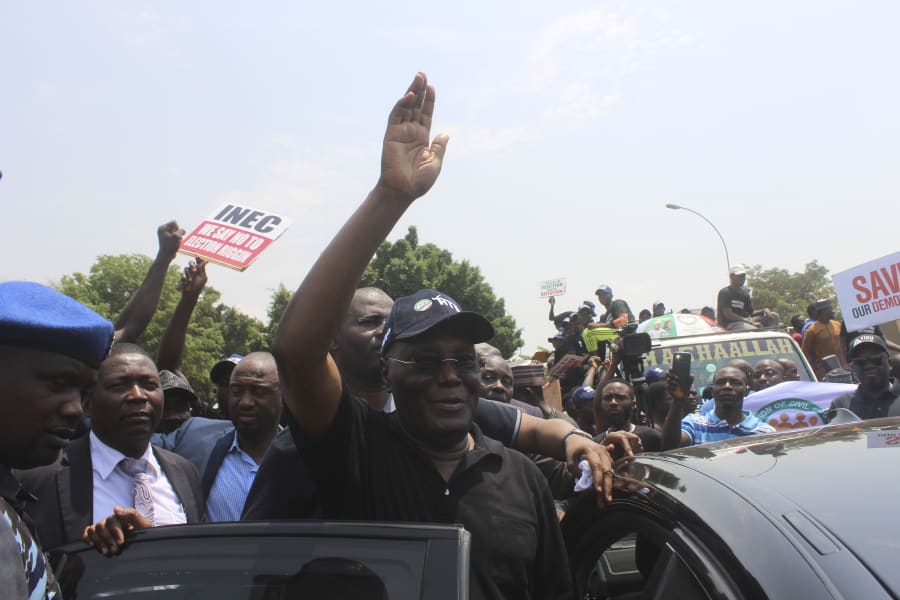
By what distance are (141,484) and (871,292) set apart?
5722 mm

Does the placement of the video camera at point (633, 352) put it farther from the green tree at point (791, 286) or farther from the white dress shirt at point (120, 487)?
the green tree at point (791, 286)

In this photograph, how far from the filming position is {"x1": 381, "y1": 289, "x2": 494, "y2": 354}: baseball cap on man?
2.08 m

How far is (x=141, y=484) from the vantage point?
108 inches

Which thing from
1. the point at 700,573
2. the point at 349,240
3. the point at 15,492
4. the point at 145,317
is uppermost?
the point at 145,317

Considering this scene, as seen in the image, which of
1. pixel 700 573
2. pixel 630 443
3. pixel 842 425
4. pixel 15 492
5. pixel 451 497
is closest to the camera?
pixel 15 492

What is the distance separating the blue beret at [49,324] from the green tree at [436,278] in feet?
118

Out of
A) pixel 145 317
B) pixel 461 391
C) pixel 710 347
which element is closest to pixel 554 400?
pixel 710 347

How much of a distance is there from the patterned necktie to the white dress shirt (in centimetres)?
1

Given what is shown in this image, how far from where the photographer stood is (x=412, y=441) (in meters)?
2.10

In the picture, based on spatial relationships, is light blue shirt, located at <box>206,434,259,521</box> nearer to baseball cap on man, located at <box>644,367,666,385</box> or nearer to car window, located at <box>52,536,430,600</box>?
car window, located at <box>52,536,430,600</box>

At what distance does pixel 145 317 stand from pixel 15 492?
10.1ft

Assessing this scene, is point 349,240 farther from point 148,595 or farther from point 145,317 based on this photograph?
point 145,317

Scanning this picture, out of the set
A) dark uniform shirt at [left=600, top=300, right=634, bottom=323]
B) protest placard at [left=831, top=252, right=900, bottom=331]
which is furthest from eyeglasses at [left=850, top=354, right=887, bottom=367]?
dark uniform shirt at [left=600, top=300, right=634, bottom=323]

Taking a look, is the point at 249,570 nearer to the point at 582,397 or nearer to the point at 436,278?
the point at 582,397
